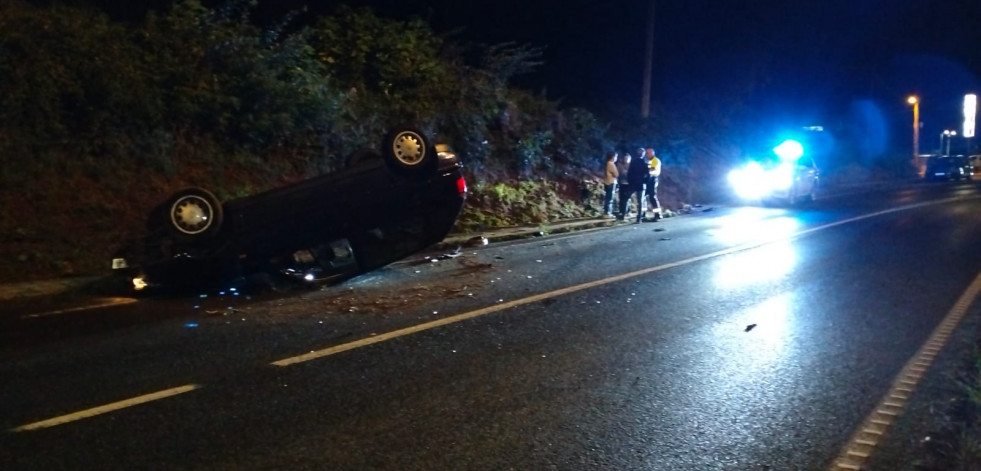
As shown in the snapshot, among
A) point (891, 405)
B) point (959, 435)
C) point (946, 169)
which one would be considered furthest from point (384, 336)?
point (946, 169)

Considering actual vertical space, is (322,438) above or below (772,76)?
below

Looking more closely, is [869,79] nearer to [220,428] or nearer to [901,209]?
[901,209]

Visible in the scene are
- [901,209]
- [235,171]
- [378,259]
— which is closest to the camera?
[378,259]

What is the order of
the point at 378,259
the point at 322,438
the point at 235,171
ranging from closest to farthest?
1. the point at 322,438
2. the point at 378,259
3. the point at 235,171

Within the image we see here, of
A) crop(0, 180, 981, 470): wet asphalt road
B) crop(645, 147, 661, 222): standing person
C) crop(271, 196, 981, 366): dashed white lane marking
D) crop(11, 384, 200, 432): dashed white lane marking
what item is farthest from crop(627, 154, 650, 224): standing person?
crop(11, 384, 200, 432): dashed white lane marking

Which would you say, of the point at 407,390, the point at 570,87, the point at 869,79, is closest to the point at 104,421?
the point at 407,390

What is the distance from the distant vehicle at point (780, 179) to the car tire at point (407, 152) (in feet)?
58.4

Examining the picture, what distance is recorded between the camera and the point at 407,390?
634 cm

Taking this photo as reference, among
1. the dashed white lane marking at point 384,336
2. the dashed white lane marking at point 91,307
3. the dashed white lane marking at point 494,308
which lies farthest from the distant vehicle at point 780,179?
the dashed white lane marking at point 91,307

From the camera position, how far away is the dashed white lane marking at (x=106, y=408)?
554 centimetres

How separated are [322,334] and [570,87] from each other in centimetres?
2405

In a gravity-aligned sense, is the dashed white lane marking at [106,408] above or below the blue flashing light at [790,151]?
below

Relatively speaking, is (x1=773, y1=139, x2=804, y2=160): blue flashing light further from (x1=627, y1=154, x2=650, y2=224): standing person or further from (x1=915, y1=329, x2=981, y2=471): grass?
(x1=915, y1=329, x2=981, y2=471): grass

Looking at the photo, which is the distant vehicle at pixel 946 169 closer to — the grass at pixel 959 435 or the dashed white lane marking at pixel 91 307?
the grass at pixel 959 435
